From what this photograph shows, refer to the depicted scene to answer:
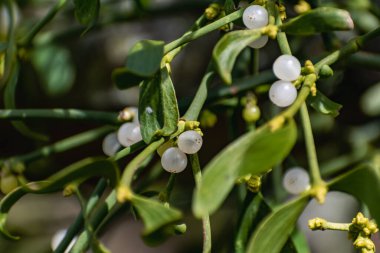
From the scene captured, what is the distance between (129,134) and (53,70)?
549 millimetres

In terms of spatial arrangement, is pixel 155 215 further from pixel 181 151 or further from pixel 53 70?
pixel 53 70

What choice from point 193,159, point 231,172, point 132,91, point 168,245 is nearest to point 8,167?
point 193,159

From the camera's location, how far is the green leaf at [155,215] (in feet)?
1.32

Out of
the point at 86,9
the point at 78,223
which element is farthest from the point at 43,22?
the point at 78,223

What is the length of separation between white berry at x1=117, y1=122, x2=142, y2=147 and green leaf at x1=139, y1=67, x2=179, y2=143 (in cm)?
10

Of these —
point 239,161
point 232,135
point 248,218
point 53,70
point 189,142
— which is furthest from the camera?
point 53,70

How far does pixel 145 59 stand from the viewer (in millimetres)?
455

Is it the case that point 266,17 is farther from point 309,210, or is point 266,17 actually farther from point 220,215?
point 309,210

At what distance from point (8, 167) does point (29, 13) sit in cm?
63

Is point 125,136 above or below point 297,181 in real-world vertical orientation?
above

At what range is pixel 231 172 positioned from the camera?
0.40 metres

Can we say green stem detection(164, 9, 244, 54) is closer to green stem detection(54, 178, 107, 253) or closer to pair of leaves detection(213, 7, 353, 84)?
pair of leaves detection(213, 7, 353, 84)

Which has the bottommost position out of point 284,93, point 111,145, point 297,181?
point 297,181

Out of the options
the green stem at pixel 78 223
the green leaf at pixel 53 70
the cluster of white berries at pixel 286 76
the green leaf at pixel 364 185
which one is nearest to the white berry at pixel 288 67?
the cluster of white berries at pixel 286 76
